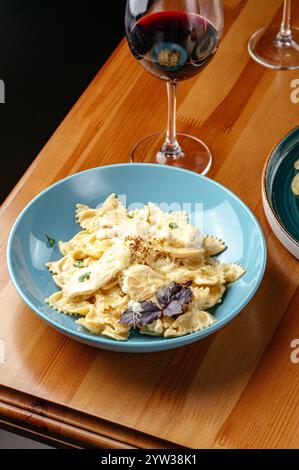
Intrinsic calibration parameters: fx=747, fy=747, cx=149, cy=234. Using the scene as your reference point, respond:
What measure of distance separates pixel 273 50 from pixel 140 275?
855mm

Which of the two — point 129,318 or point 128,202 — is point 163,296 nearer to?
point 129,318

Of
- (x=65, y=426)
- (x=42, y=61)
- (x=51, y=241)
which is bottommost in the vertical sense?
(x=42, y=61)

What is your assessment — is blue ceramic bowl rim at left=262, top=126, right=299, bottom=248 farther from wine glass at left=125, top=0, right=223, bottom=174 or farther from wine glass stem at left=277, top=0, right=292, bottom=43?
wine glass stem at left=277, top=0, right=292, bottom=43

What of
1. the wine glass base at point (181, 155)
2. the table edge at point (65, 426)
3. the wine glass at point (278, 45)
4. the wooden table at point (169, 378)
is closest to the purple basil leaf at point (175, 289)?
the wooden table at point (169, 378)

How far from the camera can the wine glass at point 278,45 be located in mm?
1756

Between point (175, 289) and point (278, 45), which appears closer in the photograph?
point (175, 289)

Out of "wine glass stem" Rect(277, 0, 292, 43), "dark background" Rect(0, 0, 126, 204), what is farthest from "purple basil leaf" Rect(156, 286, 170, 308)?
"dark background" Rect(0, 0, 126, 204)

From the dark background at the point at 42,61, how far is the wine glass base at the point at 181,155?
3.74ft

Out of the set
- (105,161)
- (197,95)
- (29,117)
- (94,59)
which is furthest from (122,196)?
(94,59)

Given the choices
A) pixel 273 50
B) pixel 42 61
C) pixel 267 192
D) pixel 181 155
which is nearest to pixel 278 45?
pixel 273 50

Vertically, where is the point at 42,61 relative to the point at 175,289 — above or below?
below

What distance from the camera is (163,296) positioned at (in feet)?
3.78

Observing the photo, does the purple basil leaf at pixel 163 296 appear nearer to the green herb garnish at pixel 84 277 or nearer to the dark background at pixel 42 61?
the green herb garnish at pixel 84 277
